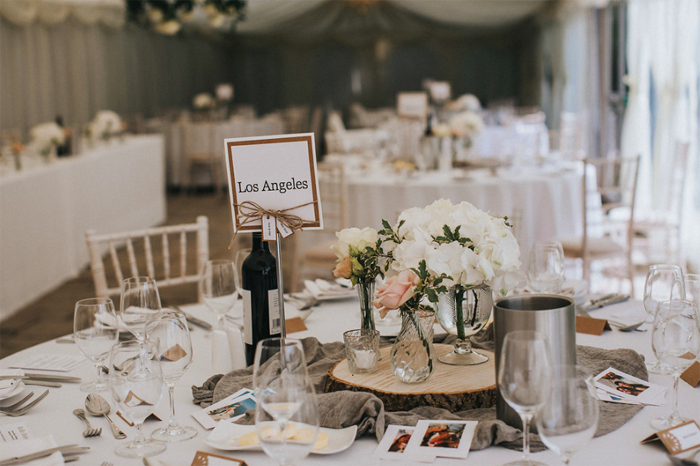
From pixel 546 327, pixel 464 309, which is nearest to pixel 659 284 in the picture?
pixel 464 309

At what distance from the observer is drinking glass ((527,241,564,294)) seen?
1972 millimetres

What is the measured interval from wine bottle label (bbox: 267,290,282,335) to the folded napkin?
118mm

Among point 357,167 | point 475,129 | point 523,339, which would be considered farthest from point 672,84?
point 523,339

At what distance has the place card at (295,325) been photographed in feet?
6.28

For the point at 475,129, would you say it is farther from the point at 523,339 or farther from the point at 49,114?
the point at 49,114

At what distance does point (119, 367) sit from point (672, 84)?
6243 millimetres

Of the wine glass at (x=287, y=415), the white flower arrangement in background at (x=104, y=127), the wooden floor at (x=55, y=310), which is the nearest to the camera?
the wine glass at (x=287, y=415)

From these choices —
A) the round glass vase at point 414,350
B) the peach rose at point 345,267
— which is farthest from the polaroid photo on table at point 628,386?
the peach rose at point 345,267

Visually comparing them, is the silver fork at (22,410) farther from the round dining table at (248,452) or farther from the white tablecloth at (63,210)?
the white tablecloth at (63,210)

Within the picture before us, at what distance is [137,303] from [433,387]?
30.7 inches

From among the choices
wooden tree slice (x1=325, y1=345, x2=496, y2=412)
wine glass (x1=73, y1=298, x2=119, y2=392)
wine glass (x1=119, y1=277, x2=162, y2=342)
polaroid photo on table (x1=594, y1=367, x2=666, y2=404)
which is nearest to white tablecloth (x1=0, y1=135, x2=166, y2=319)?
wine glass (x1=119, y1=277, x2=162, y2=342)

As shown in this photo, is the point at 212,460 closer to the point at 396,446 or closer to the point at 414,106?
the point at 396,446

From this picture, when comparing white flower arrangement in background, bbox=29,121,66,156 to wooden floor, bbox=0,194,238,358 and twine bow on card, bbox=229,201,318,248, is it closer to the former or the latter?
wooden floor, bbox=0,194,238,358

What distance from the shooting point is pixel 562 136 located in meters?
7.42
